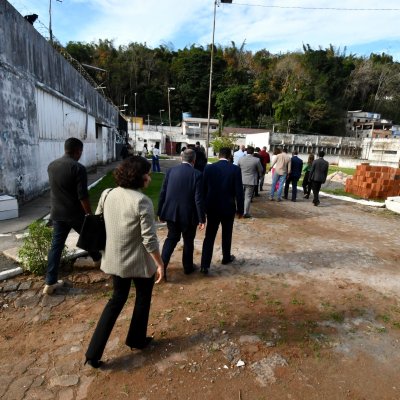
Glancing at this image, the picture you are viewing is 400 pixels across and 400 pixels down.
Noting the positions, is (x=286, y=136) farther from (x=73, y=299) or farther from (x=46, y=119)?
(x=73, y=299)

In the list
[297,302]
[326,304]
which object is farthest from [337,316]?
[297,302]

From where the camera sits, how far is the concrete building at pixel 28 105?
21.0 feet

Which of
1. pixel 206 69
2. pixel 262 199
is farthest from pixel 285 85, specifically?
pixel 262 199

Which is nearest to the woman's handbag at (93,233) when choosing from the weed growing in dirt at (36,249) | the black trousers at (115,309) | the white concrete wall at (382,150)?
the black trousers at (115,309)

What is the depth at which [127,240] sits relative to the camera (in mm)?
2375

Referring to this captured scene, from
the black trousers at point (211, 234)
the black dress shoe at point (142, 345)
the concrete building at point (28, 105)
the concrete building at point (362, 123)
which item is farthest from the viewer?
the concrete building at point (362, 123)

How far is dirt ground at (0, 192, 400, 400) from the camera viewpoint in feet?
7.87

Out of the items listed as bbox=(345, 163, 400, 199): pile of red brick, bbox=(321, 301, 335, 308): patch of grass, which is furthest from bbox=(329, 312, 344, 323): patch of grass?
bbox=(345, 163, 400, 199): pile of red brick

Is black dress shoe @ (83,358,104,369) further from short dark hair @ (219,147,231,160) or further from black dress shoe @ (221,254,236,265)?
short dark hair @ (219,147,231,160)

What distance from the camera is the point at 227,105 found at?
60.7m

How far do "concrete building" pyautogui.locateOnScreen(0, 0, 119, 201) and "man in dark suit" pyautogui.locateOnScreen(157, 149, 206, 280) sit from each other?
4.40 m

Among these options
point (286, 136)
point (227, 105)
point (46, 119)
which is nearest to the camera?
point (46, 119)

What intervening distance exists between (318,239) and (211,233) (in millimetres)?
2961

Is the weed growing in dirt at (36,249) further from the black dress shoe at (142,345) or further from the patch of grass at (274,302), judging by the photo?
the patch of grass at (274,302)
